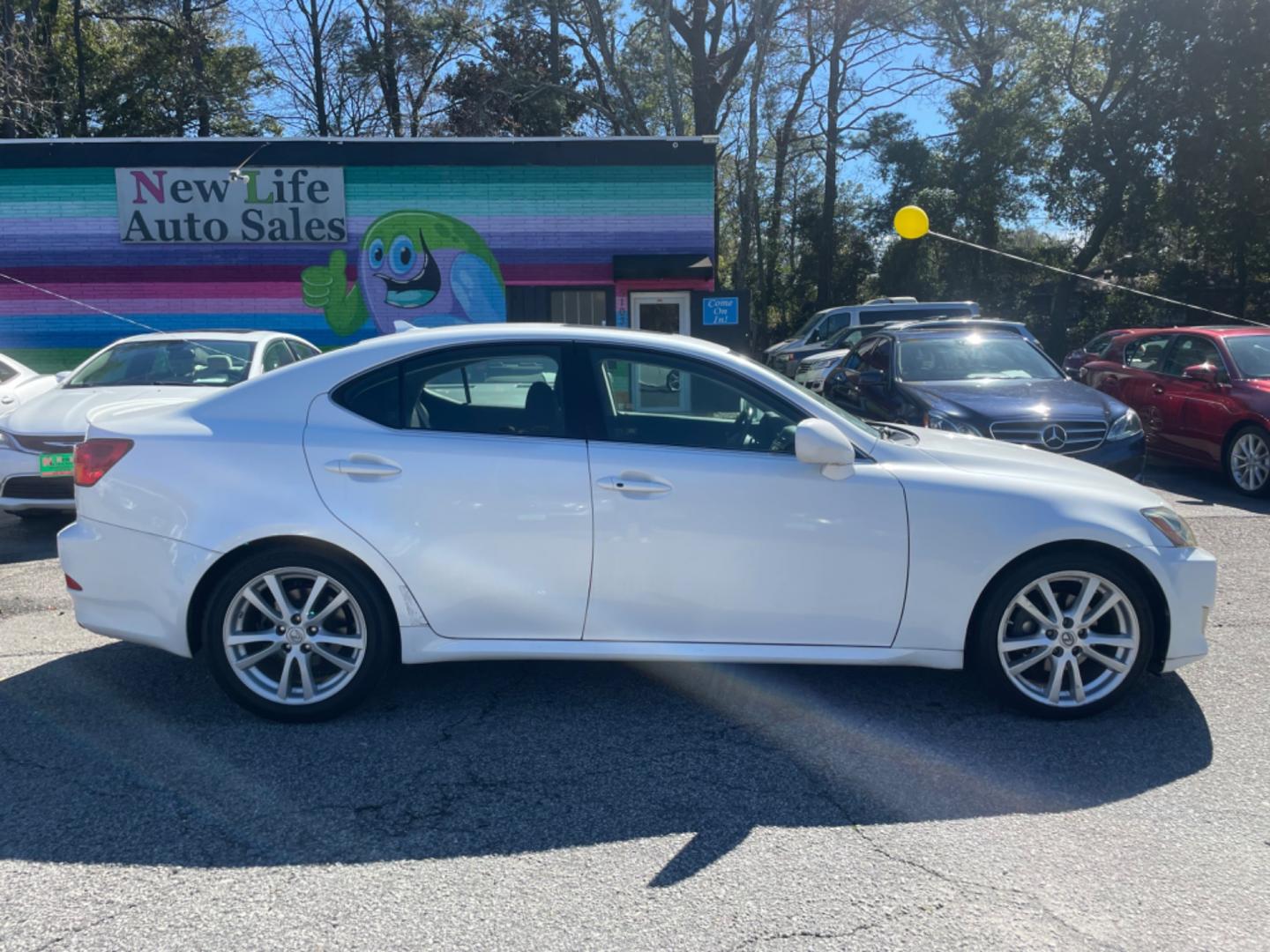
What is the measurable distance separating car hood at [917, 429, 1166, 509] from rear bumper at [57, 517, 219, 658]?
3.06 meters

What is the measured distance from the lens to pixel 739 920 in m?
2.87

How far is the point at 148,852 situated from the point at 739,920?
1851 mm

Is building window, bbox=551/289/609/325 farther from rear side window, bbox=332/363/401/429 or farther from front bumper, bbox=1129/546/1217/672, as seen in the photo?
front bumper, bbox=1129/546/1217/672

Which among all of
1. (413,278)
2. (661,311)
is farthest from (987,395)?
(413,278)

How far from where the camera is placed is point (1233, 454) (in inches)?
385

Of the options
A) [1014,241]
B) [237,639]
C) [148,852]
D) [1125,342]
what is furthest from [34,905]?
[1014,241]

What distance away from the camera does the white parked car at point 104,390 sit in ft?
24.2

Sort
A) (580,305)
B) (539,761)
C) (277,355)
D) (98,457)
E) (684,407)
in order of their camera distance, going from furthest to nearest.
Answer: (580,305), (277,355), (684,407), (98,457), (539,761)

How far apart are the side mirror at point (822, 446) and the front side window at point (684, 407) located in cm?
14

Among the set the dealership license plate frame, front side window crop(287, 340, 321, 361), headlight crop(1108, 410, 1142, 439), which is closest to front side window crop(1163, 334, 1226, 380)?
headlight crop(1108, 410, 1142, 439)

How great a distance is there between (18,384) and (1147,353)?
38.4 ft

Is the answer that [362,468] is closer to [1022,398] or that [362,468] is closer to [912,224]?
[1022,398]

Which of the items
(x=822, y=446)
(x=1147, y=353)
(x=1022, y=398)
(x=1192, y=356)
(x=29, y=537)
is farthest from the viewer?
(x=1147, y=353)

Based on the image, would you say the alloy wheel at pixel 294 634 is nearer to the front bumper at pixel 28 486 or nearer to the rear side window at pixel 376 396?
the rear side window at pixel 376 396
